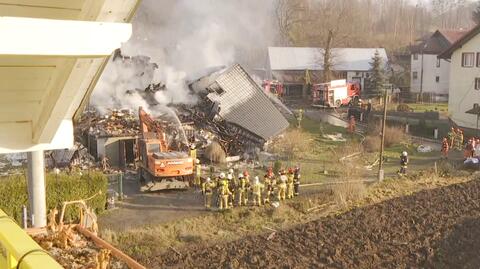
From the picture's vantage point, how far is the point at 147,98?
66.3 ft

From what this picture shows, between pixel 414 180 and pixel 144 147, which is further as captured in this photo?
pixel 414 180

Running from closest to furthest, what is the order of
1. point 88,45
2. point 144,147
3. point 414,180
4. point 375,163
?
1. point 88,45
2. point 144,147
3. point 414,180
4. point 375,163

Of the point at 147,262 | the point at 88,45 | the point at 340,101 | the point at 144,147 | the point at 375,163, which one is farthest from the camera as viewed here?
the point at 340,101

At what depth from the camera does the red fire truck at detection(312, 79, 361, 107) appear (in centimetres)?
3161

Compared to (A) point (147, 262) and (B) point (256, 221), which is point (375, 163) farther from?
(A) point (147, 262)

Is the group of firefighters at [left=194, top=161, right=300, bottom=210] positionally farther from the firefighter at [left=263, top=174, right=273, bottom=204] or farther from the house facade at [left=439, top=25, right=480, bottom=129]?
the house facade at [left=439, top=25, right=480, bottom=129]

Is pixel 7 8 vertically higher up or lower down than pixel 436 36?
lower down

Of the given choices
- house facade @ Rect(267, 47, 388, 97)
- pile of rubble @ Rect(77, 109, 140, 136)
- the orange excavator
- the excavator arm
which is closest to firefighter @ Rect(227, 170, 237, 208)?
the orange excavator

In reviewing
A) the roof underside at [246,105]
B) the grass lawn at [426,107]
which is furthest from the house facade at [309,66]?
the roof underside at [246,105]

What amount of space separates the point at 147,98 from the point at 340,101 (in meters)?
15.9

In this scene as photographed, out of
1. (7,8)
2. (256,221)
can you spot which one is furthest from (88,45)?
(256,221)

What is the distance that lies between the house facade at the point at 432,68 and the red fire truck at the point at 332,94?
331 inches

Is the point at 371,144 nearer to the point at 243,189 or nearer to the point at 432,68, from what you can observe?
the point at 243,189

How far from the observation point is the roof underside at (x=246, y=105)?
1884cm
